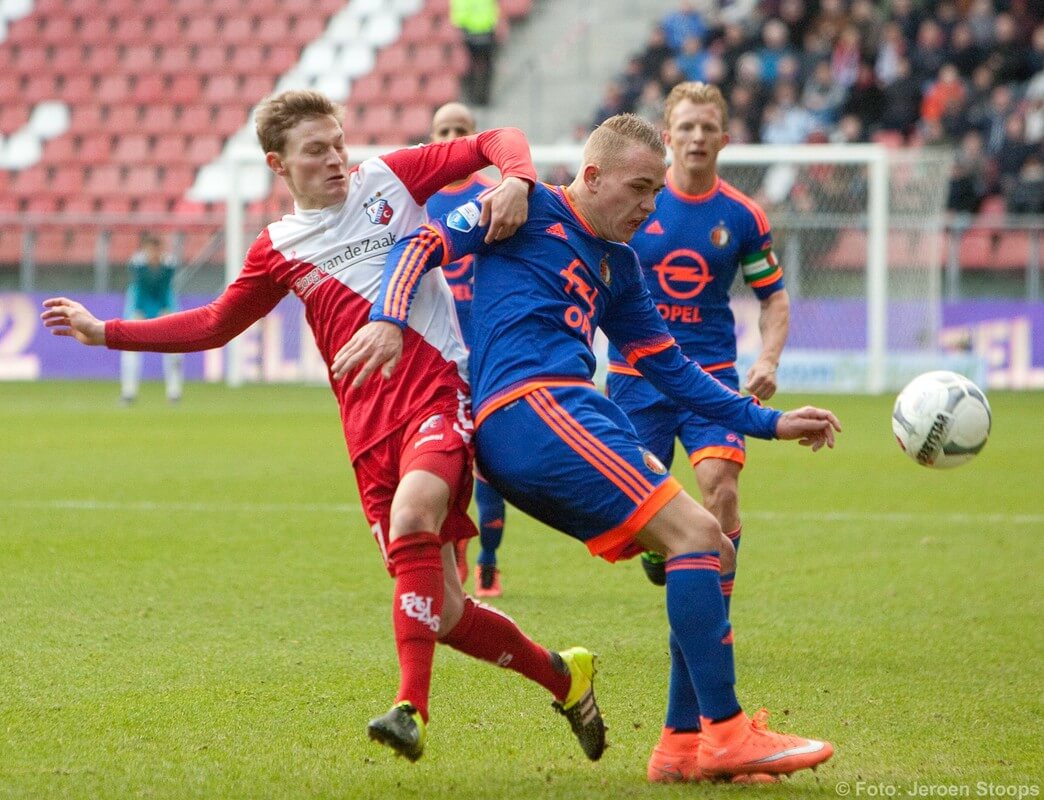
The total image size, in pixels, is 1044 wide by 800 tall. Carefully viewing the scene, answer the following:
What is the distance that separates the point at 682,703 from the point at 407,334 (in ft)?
4.26

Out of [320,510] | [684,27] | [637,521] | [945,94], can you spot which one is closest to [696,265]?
[637,521]

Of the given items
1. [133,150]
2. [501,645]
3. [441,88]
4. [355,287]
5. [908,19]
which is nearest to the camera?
[501,645]

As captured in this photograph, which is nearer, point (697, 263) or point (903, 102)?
point (697, 263)

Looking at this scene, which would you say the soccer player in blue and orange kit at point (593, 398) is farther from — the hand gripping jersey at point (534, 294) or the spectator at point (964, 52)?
the spectator at point (964, 52)

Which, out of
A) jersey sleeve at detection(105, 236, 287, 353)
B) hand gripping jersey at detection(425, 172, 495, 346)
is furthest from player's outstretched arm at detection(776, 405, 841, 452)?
hand gripping jersey at detection(425, 172, 495, 346)

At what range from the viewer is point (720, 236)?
621 cm

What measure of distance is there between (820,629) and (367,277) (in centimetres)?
274

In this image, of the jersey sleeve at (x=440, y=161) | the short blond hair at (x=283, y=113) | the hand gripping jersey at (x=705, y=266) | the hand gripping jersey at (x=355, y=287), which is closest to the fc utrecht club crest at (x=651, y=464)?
the hand gripping jersey at (x=355, y=287)

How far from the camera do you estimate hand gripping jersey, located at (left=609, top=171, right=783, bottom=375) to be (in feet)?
20.3

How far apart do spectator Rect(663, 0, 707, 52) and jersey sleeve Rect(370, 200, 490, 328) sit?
19.7m

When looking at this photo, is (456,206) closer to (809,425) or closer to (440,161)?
(440,161)

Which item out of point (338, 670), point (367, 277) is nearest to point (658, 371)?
point (367, 277)

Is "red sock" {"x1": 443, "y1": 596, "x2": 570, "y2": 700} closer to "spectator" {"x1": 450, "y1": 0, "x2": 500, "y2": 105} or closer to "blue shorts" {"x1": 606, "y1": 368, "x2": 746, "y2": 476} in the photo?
"blue shorts" {"x1": 606, "y1": 368, "x2": 746, "y2": 476}

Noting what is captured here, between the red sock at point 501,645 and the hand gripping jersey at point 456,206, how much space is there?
2861 millimetres
